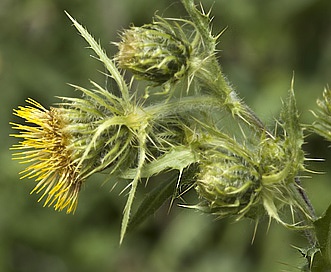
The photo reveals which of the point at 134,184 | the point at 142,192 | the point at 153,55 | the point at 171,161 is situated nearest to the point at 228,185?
the point at 171,161

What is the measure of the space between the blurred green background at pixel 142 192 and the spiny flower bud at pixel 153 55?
253 cm

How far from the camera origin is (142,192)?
627 centimetres

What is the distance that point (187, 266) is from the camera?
629cm

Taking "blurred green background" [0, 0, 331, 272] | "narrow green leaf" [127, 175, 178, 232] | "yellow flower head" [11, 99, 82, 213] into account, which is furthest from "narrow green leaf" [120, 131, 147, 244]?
"blurred green background" [0, 0, 331, 272]

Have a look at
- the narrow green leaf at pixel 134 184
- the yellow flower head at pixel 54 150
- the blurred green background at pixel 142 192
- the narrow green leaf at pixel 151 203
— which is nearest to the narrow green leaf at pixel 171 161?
the narrow green leaf at pixel 134 184

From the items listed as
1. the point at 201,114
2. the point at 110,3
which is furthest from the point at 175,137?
the point at 110,3

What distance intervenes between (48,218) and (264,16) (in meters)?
2.90

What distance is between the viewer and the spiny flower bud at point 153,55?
3.47 meters

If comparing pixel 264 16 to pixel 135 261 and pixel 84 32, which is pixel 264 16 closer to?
pixel 135 261

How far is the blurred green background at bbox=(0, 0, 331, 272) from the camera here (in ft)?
19.9

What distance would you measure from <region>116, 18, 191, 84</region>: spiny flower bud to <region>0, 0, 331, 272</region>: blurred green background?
253cm

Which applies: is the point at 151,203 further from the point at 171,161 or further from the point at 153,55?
the point at 153,55

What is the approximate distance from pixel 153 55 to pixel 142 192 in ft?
9.69

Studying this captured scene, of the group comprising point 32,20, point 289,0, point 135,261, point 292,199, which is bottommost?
point 135,261
